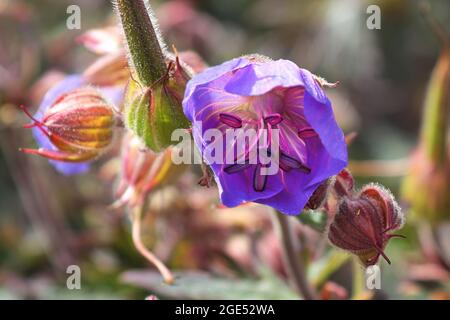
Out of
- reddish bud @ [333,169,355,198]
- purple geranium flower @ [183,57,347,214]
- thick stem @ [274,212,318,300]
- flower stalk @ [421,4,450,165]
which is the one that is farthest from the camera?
flower stalk @ [421,4,450,165]

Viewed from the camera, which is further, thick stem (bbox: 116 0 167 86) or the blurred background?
the blurred background

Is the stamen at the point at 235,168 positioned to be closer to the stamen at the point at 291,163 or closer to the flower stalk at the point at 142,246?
the stamen at the point at 291,163

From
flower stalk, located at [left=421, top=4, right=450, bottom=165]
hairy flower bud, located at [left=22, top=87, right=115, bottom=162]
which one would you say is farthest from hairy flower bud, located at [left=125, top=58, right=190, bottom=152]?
flower stalk, located at [left=421, top=4, right=450, bottom=165]

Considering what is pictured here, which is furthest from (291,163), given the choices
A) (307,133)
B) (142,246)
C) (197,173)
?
(197,173)

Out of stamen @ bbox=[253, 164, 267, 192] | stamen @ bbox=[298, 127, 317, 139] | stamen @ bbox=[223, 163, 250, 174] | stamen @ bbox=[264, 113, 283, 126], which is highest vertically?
stamen @ bbox=[264, 113, 283, 126]

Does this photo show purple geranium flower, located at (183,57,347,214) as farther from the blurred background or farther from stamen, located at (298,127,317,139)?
the blurred background
